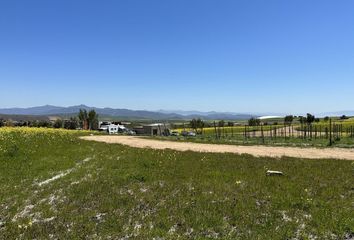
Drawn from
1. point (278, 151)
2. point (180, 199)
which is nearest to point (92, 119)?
point (278, 151)

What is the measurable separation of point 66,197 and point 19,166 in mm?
9463

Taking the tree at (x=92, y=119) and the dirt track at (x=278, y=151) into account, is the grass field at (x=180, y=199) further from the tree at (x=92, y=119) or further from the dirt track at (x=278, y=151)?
the tree at (x=92, y=119)

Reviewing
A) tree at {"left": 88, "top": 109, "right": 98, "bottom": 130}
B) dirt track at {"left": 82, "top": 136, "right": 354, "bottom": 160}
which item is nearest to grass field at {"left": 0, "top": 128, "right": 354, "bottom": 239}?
dirt track at {"left": 82, "top": 136, "right": 354, "bottom": 160}

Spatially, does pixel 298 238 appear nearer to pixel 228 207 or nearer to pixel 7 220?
pixel 228 207

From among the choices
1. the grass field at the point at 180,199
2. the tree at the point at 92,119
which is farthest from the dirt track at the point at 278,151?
the tree at the point at 92,119

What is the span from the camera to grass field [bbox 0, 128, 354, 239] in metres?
14.4

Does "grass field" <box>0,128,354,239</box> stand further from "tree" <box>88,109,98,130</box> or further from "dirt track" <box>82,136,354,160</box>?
"tree" <box>88,109,98,130</box>

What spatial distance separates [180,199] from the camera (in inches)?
674

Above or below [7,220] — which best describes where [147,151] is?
above

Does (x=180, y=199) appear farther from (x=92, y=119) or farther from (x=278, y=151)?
(x=92, y=119)

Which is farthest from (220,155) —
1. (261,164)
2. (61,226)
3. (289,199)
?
(61,226)

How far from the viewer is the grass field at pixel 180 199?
14445mm

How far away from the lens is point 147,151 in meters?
29.3

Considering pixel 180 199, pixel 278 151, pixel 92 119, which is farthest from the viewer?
pixel 92 119
